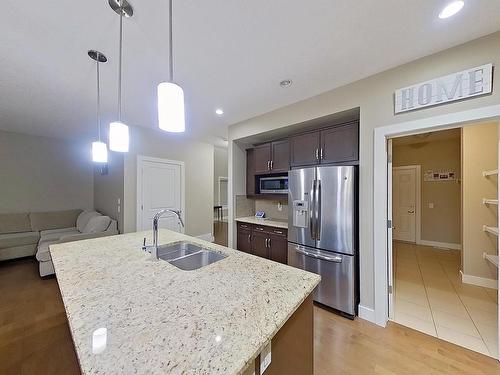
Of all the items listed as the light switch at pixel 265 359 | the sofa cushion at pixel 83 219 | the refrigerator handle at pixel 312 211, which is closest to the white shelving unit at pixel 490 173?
the refrigerator handle at pixel 312 211

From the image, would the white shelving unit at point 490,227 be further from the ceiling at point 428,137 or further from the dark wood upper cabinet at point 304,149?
the dark wood upper cabinet at point 304,149

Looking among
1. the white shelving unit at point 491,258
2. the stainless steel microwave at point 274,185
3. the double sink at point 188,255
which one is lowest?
the white shelving unit at point 491,258

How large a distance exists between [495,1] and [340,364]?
285 centimetres

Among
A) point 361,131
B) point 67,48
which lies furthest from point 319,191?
point 67,48

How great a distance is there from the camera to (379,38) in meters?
1.61

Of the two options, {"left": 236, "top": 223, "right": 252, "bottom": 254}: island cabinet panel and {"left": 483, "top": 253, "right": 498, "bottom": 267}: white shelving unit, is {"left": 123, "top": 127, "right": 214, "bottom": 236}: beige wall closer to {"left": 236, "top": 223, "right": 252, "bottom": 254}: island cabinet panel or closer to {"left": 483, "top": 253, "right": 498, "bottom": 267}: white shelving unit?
{"left": 236, "top": 223, "right": 252, "bottom": 254}: island cabinet panel

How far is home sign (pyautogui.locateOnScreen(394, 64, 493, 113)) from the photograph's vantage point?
1573mm

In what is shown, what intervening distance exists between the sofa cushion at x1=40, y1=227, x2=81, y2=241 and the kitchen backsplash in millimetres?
3920

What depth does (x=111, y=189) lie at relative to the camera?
4.27m

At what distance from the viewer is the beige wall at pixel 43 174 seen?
4.19 meters

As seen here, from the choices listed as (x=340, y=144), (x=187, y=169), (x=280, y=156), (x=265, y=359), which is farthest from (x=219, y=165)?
(x=265, y=359)

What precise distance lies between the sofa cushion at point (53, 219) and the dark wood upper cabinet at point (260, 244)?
458cm

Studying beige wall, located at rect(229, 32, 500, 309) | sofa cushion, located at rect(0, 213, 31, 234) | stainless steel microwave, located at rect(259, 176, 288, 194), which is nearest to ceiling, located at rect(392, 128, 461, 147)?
beige wall, located at rect(229, 32, 500, 309)

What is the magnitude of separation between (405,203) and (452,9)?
5.12 meters
